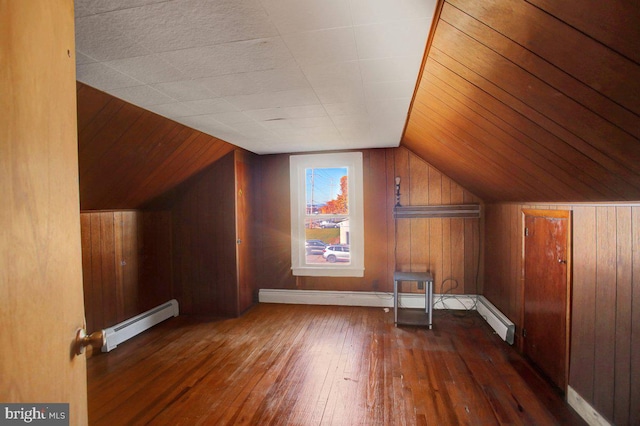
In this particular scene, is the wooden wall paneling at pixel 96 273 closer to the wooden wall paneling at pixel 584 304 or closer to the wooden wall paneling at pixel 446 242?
the wooden wall paneling at pixel 446 242

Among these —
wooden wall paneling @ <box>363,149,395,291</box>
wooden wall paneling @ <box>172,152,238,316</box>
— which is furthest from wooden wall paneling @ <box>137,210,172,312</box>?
wooden wall paneling @ <box>363,149,395,291</box>

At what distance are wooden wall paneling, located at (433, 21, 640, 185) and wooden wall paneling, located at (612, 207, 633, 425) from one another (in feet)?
1.55

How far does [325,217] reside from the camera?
4.30 m

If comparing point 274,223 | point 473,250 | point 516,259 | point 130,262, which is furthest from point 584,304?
point 130,262

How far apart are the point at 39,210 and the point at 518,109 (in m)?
1.76

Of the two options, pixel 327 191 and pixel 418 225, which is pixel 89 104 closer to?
pixel 327 191

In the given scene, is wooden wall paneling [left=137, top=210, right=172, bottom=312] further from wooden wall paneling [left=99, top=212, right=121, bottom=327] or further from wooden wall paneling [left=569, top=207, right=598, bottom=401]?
wooden wall paneling [left=569, top=207, right=598, bottom=401]

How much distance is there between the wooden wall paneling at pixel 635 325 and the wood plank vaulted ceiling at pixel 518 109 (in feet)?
0.59

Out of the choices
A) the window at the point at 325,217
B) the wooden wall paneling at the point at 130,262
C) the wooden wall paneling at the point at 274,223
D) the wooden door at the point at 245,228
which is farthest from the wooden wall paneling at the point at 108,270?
the window at the point at 325,217

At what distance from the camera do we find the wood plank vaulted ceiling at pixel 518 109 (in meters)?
0.86

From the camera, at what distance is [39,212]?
64cm

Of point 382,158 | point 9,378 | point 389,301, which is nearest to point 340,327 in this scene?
point 389,301

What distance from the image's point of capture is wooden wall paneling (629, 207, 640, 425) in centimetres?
151

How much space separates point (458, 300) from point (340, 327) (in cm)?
166
